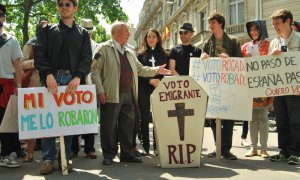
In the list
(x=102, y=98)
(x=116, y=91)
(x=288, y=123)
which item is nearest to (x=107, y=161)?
(x=102, y=98)

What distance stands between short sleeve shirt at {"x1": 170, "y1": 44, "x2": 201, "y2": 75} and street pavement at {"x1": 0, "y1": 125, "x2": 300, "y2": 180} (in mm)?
1460

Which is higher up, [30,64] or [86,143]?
[30,64]

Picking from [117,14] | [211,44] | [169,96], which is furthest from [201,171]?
[117,14]

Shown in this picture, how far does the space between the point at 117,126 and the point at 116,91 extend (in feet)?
2.04

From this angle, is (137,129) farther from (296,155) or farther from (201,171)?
(296,155)

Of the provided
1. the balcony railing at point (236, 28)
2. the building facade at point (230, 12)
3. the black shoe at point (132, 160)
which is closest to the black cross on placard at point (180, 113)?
the black shoe at point (132, 160)

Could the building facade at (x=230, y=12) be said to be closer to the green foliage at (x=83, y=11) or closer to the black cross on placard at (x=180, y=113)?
the green foliage at (x=83, y=11)

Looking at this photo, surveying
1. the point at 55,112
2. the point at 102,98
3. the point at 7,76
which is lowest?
the point at 55,112

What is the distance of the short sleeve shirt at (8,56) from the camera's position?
5.59m

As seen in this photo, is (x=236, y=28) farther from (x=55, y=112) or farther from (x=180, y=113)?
(x=55, y=112)

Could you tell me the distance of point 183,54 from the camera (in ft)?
22.3

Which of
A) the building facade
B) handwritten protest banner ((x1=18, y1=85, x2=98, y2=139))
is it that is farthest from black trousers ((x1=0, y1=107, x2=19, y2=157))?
the building facade

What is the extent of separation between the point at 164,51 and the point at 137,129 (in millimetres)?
1346

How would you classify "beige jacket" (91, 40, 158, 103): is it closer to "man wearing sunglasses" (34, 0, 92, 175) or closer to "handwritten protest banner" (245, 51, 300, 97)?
"man wearing sunglasses" (34, 0, 92, 175)
